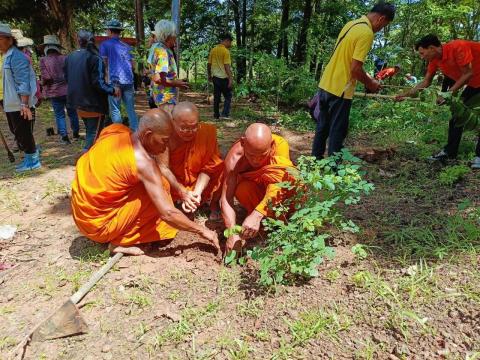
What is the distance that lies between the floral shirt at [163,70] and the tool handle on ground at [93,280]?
7.08 feet

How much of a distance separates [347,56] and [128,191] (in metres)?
2.32

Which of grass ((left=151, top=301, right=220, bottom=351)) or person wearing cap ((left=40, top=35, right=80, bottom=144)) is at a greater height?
person wearing cap ((left=40, top=35, right=80, bottom=144))

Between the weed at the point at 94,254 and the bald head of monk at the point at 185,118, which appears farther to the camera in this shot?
the bald head of monk at the point at 185,118

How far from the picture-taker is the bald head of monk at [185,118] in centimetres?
287

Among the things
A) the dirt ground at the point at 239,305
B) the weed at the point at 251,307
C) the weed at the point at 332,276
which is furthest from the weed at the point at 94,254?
the weed at the point at 332,276

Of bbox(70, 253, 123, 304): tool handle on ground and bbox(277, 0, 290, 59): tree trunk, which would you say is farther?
bbox(277, 0, 290, 59): tree trunk

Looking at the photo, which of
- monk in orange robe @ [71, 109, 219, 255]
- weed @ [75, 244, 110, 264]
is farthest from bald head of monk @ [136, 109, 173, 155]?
weed @ [75, 244, 110, 264]

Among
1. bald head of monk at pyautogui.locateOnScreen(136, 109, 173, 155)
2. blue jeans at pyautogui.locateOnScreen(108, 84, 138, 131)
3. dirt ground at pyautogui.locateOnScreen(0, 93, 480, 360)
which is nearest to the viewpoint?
dirt ground at pyautogui.locateOnScreen(0, 93, 480, 360)

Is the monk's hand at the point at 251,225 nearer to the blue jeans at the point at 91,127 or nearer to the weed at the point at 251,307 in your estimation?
the weed at the point at 251,307

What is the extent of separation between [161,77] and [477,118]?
3.14 meters

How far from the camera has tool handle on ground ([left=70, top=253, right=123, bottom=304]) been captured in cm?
226

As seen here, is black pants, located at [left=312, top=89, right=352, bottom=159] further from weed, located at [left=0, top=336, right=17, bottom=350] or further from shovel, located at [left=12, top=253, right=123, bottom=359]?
weed, located at [left=0, top=336, right=17, bottom=350]

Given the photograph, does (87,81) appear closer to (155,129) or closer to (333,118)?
(155,129)

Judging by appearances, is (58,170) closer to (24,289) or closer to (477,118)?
(24,289)
